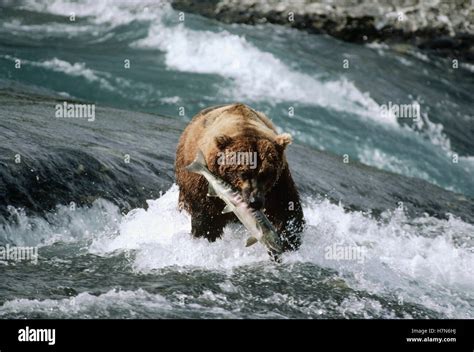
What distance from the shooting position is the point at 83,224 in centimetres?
811

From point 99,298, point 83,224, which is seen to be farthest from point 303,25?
point 99,298

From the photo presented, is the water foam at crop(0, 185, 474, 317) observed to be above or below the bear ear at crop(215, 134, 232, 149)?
below

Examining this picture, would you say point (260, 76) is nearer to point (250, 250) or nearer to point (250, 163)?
point (250, 250)

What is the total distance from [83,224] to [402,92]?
11.9 m

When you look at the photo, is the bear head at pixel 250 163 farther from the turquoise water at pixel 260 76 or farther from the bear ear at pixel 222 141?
the turquoise water at pixel 260 76

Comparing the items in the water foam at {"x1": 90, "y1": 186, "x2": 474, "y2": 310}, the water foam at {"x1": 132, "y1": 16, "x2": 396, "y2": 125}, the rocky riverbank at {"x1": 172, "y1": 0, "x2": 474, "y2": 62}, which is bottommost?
the water foam at {"x1": 90, "y1": 186, "x2": 474, "y2": 310}

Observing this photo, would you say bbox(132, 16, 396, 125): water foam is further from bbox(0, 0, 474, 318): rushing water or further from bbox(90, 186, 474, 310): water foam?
bbox(90, 186, 474, 310): water foam

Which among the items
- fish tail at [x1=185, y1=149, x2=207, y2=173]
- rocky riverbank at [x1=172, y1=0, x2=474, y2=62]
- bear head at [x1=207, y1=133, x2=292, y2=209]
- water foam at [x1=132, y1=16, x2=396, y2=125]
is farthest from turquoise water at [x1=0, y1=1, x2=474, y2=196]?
fish tail at [x1=185, y1=149, x2=207, y2=173]

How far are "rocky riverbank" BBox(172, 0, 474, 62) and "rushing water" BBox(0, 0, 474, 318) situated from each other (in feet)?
1.30

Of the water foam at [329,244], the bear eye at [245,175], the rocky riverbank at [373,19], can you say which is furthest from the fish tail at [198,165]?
the rocky riverbank at [373,19]

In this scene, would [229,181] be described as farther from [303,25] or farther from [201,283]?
[303,25]

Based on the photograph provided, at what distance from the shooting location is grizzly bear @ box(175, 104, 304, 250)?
21.8 feet
